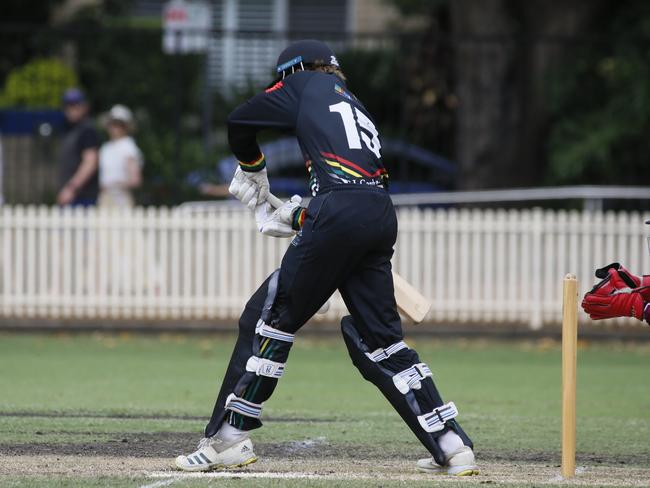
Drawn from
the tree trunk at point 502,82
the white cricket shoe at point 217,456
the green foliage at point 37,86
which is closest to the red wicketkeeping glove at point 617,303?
the white cricket shoe at point 217,456

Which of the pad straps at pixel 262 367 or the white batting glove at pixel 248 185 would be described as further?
the white batting glove at pixel 248 185

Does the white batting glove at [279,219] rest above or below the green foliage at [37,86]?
below

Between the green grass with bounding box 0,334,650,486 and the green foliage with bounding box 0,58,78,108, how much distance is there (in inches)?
225

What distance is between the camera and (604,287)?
6.50 m

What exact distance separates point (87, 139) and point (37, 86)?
4.63m

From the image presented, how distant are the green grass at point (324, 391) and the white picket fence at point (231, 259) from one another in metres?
0.35

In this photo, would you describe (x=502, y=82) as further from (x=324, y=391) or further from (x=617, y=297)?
(x=617, y=297)

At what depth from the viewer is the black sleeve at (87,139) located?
47.8 ft

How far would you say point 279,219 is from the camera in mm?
6566

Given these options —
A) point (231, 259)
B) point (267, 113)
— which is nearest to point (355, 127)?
point (267, 113)

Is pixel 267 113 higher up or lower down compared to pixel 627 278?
higher up

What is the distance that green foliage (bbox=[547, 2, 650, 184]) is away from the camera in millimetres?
17109

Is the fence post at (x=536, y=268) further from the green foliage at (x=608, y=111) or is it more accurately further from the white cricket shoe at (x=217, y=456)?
the white cricket shoe at (x=217, y=456)

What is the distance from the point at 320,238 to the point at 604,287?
1.44m
